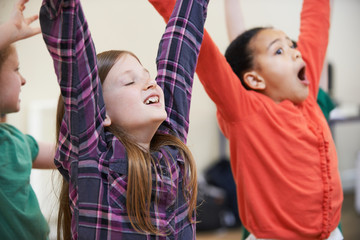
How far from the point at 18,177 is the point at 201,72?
A: 399 mm

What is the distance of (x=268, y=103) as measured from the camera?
0.94 m

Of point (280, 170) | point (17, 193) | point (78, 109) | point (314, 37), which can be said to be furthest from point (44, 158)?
point (314, 37)

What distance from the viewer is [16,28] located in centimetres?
68

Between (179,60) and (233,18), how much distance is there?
38 centimetres

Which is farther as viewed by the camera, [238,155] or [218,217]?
[218,217]

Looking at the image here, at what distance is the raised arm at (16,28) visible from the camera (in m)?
0.66

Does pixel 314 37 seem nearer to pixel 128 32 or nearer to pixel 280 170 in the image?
pixel 280 170

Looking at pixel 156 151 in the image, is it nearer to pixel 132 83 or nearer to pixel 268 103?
pixel 132 83

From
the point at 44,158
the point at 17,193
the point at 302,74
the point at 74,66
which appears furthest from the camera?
the point at 302,74

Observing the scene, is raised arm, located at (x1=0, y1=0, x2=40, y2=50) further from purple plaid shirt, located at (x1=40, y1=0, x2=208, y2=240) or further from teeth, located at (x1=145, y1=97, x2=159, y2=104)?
teeth, located at (x1=145, y1=97, x2=159, y2=104)

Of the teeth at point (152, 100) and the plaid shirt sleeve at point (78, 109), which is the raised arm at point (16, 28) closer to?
the plaid shirt sleeve at point (78, 109)

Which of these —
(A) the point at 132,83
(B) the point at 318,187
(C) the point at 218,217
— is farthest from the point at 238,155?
(C) the point at 218,217

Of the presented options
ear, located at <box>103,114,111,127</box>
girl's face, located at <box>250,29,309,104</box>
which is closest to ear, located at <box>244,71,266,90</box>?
girl's face, located at <box>250,29,309,104</box>

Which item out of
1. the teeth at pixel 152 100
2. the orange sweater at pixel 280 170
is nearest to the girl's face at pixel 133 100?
the teeth at pixel 152 100
